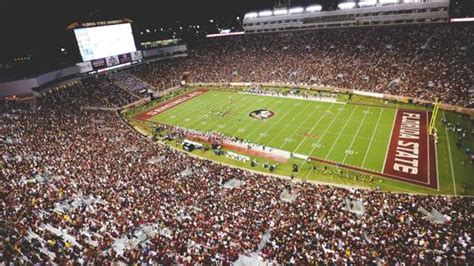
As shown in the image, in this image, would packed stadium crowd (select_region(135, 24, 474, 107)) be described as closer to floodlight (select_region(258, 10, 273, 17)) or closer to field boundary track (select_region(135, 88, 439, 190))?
floodlight (select_region(258, 10, 273, 17))

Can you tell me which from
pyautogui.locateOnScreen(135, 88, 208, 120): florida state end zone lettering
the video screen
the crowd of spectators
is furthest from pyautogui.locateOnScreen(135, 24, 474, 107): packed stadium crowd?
the video screen

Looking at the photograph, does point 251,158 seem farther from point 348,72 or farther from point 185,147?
point 348,72

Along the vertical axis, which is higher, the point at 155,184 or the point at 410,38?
the point at 410,38

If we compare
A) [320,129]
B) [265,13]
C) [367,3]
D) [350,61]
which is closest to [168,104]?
[320,129]

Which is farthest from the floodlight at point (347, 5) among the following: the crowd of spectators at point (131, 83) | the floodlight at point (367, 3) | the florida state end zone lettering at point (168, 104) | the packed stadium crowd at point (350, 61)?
the crowd of spectators at point (131, 83)

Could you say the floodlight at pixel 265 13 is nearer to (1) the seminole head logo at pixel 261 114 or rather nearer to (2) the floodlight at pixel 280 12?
(2) the floodlight at pixel 280 12

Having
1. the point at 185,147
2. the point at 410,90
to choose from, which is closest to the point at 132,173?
the point at 185,147

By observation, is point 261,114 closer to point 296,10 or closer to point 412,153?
point 412,153
